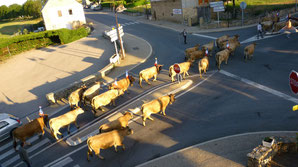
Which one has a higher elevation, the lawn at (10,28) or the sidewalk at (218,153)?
the lawn at (10,28)

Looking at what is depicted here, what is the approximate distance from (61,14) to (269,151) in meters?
51.8

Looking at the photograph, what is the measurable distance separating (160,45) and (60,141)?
66.5ft

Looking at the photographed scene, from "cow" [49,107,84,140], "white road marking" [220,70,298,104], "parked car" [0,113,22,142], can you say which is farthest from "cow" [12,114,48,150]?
"white road marking" [220,70,298,104]

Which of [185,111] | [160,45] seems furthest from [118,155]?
[160,45]

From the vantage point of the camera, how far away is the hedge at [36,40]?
124ft

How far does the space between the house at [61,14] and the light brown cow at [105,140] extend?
152ft

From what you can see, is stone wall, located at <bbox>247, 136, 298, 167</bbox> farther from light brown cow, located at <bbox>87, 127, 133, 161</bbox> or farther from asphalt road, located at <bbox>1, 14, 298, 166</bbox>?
light brown cow, located at <bbox>87, 127, 133, 161</bbox>

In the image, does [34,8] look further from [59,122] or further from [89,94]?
[59,122]

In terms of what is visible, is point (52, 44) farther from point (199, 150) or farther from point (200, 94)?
point (199, 150)

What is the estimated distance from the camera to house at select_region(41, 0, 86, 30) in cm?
5009

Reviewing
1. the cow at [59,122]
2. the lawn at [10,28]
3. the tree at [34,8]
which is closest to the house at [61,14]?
the lawn at [10,28]

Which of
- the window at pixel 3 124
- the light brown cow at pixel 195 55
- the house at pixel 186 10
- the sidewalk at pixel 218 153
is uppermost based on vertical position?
the house at pixel 186 10

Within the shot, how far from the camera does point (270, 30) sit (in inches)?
1154

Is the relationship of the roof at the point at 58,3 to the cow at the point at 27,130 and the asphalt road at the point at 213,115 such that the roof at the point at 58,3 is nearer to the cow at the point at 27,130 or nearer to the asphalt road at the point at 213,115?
the asphalt road at the point at 213,115
